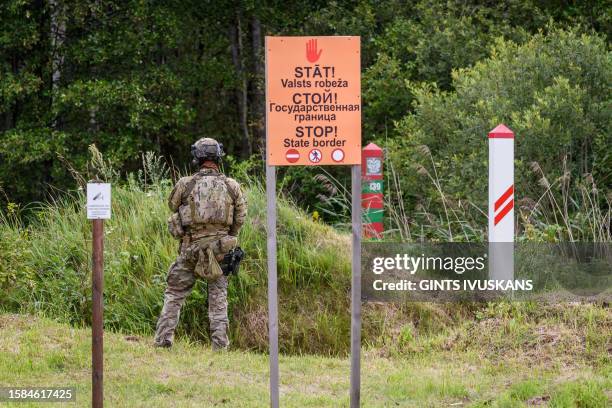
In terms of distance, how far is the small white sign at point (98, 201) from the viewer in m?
6.52

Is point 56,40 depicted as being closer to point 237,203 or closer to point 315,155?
point 237,203

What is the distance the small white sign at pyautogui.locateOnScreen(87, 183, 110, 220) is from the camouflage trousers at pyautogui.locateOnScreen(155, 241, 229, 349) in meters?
2.84

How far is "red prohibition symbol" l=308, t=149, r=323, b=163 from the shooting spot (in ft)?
22.2

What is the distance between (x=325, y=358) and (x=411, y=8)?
40.6 feet

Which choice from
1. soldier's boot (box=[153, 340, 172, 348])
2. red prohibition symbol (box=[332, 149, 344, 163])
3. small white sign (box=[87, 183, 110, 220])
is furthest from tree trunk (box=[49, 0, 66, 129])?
red prohibition symbol (box=[332, 149, 344, 163])

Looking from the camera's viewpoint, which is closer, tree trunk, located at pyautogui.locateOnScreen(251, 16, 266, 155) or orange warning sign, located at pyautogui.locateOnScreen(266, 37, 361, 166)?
orange warning sign, located at pyautogui.locateOnScreen(266, 37, 361, 166)

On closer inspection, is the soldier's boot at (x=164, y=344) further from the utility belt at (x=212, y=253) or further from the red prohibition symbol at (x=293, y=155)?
the red prohibition symbol at (x=293, y=155)

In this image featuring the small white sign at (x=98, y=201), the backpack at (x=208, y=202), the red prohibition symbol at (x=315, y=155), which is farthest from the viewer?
the backpack at (x=208, y=202)

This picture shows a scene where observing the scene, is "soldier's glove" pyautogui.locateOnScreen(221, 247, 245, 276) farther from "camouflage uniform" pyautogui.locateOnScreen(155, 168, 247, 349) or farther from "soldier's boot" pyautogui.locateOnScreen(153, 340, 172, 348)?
"soldier's boot" pyautogui.locateOnScreen(153, 340, 172, 348)

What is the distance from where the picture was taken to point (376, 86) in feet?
60.0

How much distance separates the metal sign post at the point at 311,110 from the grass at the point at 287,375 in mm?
1045

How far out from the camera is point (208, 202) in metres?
9.25

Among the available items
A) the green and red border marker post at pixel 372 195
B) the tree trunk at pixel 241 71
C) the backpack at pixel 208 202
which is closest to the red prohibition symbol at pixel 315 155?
the backpack at pixel 208 202

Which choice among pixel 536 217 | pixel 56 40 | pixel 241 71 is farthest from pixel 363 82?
pixel 536 217
